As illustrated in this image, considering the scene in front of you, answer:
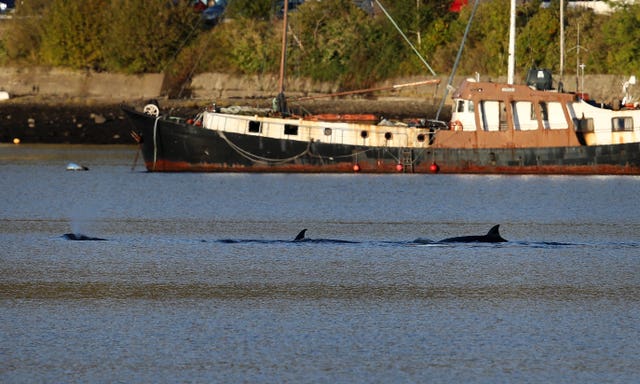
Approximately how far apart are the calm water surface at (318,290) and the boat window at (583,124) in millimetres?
9746

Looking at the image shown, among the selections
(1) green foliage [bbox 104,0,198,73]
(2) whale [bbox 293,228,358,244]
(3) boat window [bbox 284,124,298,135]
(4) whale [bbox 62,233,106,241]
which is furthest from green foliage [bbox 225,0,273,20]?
(2) whale [bbox 293,228,358,244]

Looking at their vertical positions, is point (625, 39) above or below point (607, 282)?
above

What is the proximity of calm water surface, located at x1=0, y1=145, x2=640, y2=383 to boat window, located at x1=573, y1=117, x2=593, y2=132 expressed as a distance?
9746 millimetres

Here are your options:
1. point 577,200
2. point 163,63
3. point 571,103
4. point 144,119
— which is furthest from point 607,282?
point 163,63

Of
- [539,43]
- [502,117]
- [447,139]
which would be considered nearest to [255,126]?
[447,139]

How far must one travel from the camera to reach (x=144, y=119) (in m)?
64.8

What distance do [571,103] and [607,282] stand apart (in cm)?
3326

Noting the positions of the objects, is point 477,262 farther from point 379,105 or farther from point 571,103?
point 379,105

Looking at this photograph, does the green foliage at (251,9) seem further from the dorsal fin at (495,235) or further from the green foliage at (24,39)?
the dorsal fin at (495,235)

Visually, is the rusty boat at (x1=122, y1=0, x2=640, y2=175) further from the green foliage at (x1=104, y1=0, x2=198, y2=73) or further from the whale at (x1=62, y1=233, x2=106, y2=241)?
the green foliage at (x1=104, y1=0, x2=198, y2=73)

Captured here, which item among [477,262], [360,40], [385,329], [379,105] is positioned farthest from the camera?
[360,40]

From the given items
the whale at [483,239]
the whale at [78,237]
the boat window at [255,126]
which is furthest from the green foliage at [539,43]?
the whale at [78,237]

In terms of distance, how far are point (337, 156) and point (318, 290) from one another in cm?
3537

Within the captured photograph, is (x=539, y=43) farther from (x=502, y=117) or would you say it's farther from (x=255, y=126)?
(x=255, y=126)
